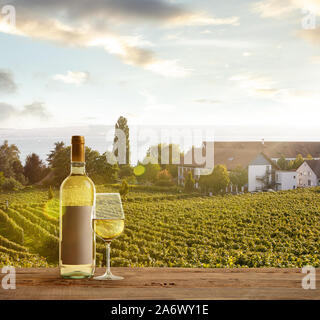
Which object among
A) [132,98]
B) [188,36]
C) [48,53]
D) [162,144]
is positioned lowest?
[162,144]

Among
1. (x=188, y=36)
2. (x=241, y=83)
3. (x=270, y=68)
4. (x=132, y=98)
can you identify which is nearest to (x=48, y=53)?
(x=132, y=98)

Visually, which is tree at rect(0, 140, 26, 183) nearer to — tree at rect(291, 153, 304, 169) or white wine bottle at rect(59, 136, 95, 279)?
white wine bottle at rect(59, 136, 95, 279)

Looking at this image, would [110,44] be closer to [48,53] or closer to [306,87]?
[48,53]

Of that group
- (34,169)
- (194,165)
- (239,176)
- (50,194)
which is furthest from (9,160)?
(239,176)

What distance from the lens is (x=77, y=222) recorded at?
847 millimetres

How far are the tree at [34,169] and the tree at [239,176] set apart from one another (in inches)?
244

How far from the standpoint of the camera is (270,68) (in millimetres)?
7145

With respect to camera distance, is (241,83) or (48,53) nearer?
(48,53)

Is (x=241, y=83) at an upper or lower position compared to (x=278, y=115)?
upper

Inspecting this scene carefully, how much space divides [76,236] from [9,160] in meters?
4.23

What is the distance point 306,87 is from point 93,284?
Answer: 297 inches
